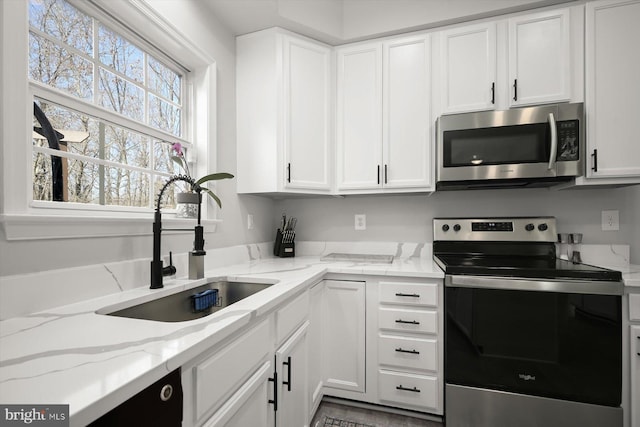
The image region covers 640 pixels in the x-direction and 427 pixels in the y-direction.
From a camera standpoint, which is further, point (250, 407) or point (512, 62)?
point (512, 62)

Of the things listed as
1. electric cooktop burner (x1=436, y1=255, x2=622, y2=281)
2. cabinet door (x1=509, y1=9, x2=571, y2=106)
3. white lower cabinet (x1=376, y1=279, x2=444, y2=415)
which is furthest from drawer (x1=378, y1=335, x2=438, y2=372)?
cabinet door (x1=509, y1=9, x2=571, y2=106)

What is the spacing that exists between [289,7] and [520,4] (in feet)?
4.70

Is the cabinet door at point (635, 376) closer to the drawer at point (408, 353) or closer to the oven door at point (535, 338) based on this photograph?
the oven door at point (535, 338)

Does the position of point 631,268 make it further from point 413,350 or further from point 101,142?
point 101,142

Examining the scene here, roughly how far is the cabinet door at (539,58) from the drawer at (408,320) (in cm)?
142

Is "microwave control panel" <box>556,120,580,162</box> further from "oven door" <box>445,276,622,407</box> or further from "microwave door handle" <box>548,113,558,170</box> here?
"oven door" <box>445,276,622,407</box>

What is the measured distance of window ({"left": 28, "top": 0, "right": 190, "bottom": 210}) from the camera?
3.56 ft

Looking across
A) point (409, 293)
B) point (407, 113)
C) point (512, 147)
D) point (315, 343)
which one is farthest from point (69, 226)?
point (512, 147)

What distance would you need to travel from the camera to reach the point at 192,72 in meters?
1.84

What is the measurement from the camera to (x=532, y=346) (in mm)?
1526

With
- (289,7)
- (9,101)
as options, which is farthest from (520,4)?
(9,101)

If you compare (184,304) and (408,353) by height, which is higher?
(184,304)

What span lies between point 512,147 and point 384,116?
0.82 meters

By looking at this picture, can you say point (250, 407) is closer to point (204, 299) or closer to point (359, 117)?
point (204, 299)
